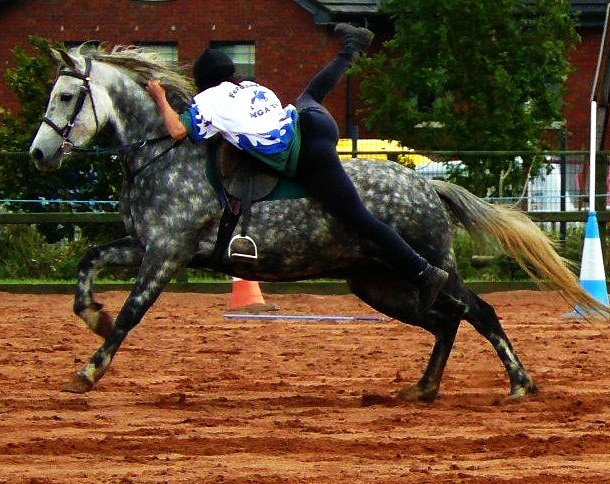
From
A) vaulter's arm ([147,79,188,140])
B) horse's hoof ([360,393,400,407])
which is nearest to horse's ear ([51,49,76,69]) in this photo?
vaulter's arm ([147,79,188,140])

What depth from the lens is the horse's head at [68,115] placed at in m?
9.52

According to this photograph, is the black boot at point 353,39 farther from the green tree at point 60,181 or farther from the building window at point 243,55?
the building window at point 243,55

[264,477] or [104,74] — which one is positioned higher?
[104,74]

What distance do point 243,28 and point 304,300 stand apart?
17667 millimetres

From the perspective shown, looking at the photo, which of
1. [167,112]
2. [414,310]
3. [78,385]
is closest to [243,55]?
[414,310]

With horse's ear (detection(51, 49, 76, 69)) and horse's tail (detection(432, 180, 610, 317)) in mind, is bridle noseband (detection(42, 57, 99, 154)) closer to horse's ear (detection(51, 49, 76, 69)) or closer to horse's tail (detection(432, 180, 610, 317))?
horse's ear (detection(51, 49, 76, 69))

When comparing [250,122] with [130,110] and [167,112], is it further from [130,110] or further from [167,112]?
[130,110]

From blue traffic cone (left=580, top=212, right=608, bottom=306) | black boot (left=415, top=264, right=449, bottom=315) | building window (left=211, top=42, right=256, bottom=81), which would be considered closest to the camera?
black boot (left=415, top=264, right=449, bottom=315)

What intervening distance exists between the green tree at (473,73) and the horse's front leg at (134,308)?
584 inches

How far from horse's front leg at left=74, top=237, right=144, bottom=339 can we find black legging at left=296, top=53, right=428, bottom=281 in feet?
3.46

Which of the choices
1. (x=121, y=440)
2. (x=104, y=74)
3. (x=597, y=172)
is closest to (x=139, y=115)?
(x=104, y=74)

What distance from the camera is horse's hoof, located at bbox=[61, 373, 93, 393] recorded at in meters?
9.20

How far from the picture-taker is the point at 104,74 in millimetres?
9766

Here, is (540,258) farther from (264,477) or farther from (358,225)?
(264,477)
